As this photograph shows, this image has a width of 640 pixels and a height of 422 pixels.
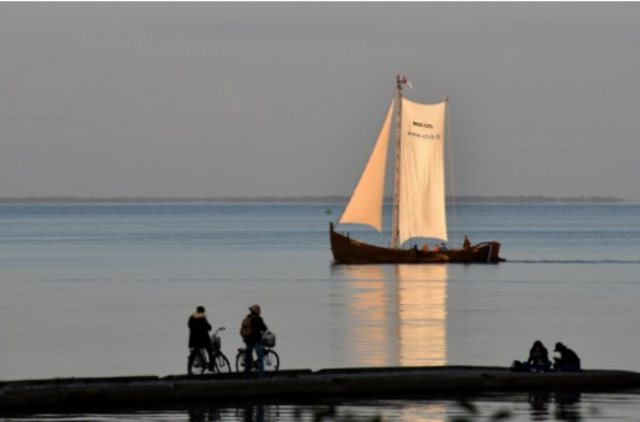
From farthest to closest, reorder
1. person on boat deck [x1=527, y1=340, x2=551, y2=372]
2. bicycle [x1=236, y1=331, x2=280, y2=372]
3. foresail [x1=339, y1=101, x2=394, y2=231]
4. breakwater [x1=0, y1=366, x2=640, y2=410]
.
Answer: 1. foresail [x1=339, y1=101, x2=394, y2=231]
2. person on boat deck [x1=527, y1=340, x2=551, y2=372]
3. bicycle [x1=236, y1=331, x2=280, y2=372]
4. breakwater [x1=0, y1=366, x2=640, y2=410]

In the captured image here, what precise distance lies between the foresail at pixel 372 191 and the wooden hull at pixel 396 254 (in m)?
2.42

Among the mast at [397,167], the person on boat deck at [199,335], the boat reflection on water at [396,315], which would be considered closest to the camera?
the person on boat deck at [199,335]

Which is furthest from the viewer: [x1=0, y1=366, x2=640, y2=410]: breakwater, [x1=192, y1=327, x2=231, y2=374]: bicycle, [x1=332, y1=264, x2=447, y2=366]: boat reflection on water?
[x1=332, y1=264, x2=447, y2=366]: boat reflection on water

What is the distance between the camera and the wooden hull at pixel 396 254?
122 m

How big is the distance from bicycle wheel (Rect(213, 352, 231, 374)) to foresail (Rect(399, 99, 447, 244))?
83.9 meters

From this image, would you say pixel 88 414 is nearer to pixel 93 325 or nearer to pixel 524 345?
pixel 524 345

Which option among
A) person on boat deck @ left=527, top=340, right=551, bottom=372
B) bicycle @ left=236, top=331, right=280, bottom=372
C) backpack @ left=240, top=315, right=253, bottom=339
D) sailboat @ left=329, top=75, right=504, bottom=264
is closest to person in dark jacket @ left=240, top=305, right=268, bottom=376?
backpack @ left=240, top=315, right=253, bottom=339

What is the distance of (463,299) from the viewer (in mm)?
85000

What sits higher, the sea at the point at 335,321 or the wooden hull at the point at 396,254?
the wooden hull at the point at 396,254

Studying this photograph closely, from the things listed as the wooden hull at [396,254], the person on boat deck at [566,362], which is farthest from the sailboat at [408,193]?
the person on boat deck at [566,362]

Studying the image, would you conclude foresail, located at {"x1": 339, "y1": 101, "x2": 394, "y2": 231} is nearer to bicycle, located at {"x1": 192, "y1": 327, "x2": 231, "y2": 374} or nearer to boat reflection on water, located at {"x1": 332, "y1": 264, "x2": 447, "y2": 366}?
boat reflection on water, located at {"x1": 332, "y1": 264, "x2": 447, "y2": 366}

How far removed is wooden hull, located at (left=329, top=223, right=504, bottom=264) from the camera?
122m

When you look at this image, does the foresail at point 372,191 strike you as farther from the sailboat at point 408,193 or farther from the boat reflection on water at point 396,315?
the boat reflection on water at point 396,315

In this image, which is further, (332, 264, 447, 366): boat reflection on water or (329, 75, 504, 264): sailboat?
(329, 75, 504, 264): sailboat
